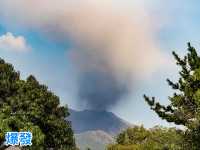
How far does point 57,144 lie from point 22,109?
1810 centimetres

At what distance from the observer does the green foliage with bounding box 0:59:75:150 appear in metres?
71.0

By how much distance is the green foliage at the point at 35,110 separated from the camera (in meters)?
71.0

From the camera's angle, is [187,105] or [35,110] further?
[35,110]

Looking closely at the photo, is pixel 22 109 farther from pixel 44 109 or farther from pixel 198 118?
pixel 198 118

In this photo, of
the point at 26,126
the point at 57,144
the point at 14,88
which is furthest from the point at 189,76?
the point at 57,144

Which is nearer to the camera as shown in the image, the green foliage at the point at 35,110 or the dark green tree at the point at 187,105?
the dark green tree at the point at 187,105

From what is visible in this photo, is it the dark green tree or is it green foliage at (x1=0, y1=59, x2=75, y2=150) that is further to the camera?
green foliage at (x1=0, y1=59, x2=75, y2=150)

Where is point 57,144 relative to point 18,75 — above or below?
below

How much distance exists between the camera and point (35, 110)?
81.1m

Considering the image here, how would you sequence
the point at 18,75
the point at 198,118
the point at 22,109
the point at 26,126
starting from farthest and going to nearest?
the point at 18,75 → the point at 22,109 → the point at 26,126 → the point at 198,118

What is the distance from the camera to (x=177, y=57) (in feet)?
157

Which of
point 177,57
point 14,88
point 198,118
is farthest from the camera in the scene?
point 14,88

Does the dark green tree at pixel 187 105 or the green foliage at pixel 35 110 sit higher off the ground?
the green foliage at pixel 35 110

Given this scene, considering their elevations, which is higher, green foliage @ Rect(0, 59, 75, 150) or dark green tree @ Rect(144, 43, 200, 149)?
green foliage @ Rect(0, 59, 75, 150)
